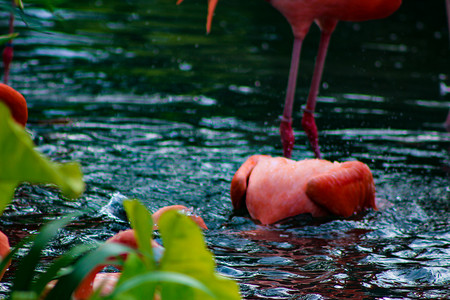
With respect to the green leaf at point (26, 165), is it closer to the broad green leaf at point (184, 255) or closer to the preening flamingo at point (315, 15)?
the broad green leaf at point (184, 255)

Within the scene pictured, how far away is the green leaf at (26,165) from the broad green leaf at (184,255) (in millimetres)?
161

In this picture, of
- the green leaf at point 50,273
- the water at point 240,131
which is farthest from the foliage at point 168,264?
the water at point 240,131

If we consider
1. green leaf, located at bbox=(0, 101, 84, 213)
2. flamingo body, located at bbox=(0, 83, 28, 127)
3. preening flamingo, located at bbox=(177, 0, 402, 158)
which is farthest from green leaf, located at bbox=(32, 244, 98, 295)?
preening flamingo, located at bbox=(177, 0, 402, 158)

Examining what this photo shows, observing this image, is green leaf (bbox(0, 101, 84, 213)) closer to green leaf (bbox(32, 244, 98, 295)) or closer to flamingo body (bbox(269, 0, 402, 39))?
green leaf (bbox(32, 244, 98, 295))

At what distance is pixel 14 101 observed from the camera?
59.8 inches

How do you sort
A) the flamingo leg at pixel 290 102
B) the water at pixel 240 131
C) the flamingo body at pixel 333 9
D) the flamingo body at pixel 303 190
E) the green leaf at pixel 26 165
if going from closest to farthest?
the green leaf at pixel 26 165
the water at pixel 240 131
the flamingo body at pixel 303 190
the flamingo body at pixel 333 9
the flamingo leg at pixel 290 102

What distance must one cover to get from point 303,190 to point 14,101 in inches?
60.6

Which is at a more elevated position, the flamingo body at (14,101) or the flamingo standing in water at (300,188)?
the flamingo body at (14,101)

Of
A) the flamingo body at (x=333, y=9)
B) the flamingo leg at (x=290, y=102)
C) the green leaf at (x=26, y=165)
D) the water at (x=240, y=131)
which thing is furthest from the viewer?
the flamingo leg at (x=290, y=102)

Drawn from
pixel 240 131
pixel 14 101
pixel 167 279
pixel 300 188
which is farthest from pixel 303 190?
pixel 167 279

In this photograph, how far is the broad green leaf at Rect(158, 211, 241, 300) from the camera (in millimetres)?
872

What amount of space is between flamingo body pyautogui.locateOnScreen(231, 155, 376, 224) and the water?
0.07 meters

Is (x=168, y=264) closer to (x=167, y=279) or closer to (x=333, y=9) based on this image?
(x=167, y=279)

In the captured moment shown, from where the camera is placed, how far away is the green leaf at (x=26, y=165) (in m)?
0.76
